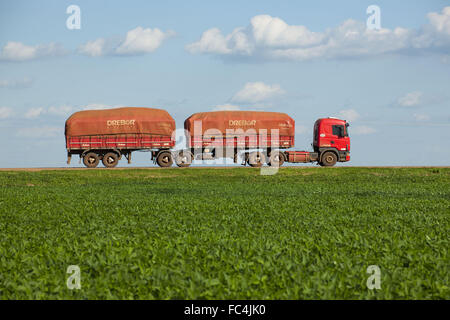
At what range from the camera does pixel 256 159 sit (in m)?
39.5

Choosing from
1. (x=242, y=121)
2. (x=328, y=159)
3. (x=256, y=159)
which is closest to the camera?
(x=242, y=121)

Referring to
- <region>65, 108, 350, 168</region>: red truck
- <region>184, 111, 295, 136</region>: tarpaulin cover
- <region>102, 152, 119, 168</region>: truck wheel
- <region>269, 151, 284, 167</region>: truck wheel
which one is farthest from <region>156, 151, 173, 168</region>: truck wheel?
<region>269, 151, 284, 167</region>: truck wheel

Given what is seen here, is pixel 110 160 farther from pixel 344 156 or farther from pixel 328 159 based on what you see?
pixel 344 156

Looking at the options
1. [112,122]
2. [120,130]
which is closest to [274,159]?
[120,130]

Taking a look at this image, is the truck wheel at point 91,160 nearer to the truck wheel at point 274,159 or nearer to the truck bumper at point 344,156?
the truck wheel at point 274,159

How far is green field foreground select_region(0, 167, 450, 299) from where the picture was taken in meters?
7.84

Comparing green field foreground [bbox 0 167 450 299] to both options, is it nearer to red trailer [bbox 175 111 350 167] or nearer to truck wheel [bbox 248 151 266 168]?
red trailer [bbox 175 111 350 167]

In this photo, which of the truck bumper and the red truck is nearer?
the red truck

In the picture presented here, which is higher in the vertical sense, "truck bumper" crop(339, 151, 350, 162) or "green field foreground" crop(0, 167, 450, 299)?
"truck bumper" crop(339, 151, 350, 162)

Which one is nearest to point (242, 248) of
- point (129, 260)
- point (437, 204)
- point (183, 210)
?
point (129, 260)

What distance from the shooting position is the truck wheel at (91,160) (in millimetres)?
38750

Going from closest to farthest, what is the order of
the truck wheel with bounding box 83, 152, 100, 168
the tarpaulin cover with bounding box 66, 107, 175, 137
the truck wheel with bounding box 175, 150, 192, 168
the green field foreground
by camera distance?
1. the green field foreground
2. the tarpaulin cover with bounding box 66, 107, 175, 137
3. the truck wheel with bounding box 83, 152, 100, 168
4. the truck wheel with bounding box 175, 150, 192, 168

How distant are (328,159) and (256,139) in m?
6.18
